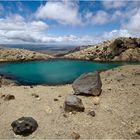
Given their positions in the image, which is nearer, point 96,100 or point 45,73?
point 96,100

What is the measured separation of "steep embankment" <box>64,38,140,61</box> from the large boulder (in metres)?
124

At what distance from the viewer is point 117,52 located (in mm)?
159500

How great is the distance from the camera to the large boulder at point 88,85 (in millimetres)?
31594

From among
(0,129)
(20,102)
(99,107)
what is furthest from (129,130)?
(20,102)

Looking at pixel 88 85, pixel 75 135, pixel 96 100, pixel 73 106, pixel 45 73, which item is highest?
pixel 88 85

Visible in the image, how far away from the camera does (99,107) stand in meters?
27.7

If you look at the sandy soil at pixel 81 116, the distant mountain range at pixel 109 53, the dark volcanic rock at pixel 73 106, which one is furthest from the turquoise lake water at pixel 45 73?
the distant mountain range at pixel 109 53

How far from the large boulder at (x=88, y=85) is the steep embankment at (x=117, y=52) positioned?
12386 cm

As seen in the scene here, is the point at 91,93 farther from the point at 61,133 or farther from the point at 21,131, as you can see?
the point at 21,131

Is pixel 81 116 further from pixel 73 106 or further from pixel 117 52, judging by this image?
pixel 117 52

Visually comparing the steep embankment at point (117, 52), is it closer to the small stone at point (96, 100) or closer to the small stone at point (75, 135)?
the small stone at point (96, 100)

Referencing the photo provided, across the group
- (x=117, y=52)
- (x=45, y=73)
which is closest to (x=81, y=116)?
(x=45, y=73)

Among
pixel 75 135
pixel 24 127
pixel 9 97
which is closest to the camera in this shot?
pixel 75 135

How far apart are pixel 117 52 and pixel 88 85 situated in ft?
433
